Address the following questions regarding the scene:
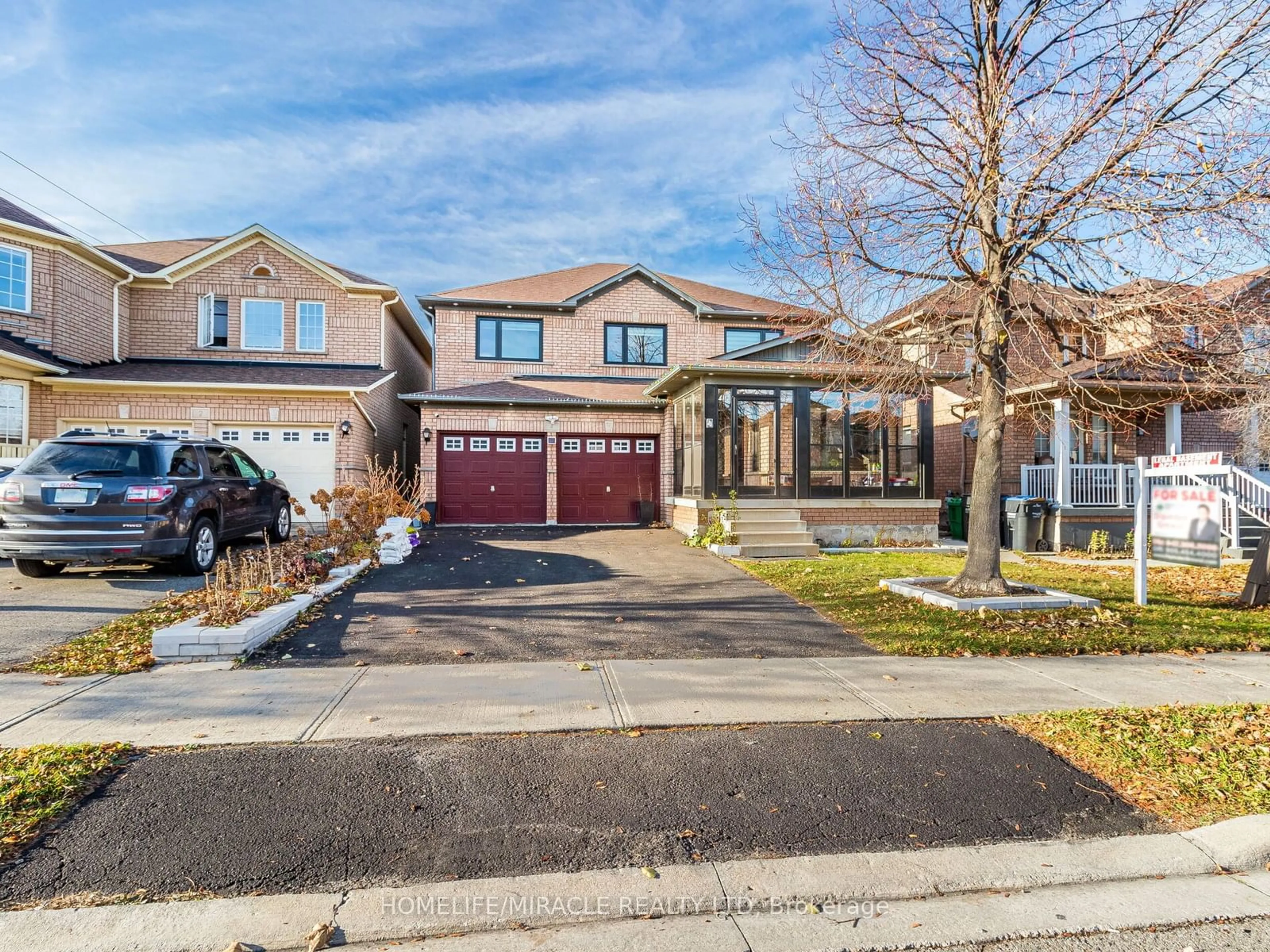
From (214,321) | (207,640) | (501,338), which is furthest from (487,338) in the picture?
(207,640)

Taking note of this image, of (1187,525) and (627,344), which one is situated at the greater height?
(627,344)

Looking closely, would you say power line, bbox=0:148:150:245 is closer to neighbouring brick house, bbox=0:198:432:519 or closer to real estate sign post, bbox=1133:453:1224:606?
neighbouring brick house, bbox=0:198:432:519

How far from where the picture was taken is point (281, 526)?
11.7 metres

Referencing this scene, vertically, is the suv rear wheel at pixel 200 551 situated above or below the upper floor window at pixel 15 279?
below

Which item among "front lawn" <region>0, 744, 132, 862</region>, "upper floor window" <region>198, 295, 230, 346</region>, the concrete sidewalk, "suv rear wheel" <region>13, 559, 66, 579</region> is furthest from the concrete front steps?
"upper floor window" <region>198, 295, 230, 346</region>

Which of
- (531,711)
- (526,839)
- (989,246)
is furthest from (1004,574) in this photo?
(526,839)

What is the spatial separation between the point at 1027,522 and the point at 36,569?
16.6 m

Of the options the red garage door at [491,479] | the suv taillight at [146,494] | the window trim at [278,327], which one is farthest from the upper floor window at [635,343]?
the suv taillight at [146,494]

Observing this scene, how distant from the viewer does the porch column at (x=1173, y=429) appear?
14.8 meters

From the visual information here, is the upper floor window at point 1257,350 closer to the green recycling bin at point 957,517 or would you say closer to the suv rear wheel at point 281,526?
the green recycling bin at point 957,517

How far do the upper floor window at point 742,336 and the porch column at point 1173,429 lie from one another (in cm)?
927

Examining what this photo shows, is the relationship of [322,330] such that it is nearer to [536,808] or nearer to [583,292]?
[583,292]

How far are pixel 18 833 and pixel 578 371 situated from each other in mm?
16362

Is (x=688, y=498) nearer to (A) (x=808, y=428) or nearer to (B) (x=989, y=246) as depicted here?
(A) (x=808, y=428)
